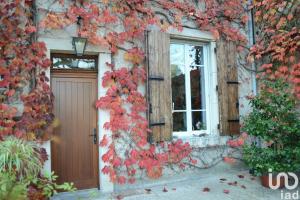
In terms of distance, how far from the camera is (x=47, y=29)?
14.0 ft

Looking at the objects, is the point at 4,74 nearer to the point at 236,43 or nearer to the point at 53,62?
the point at 53,62

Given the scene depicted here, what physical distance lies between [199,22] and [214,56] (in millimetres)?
698

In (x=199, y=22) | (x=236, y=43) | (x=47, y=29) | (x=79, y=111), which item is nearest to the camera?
(x=47, y=29)

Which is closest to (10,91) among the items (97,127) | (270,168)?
(97,127)

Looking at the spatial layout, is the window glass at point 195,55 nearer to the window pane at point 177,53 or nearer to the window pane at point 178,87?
the window pane at point 177,53

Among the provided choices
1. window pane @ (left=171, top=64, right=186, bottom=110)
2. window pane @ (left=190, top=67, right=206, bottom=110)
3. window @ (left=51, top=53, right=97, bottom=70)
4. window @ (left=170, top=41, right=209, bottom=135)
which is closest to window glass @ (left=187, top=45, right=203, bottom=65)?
Answer: window @ (left=170, top=41, right=209, bottom=135)

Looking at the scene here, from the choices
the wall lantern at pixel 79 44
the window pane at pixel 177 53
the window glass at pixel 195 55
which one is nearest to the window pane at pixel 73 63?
the wall lantern at pixel 79 44

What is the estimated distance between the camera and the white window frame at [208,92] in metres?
5.41

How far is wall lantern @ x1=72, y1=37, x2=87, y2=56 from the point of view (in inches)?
171

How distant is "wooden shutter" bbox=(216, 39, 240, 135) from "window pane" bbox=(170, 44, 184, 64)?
679mm

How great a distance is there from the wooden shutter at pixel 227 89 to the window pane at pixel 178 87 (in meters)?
0.68

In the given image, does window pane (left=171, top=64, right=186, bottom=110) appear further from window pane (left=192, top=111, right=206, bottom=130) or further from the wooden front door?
the wooden front door

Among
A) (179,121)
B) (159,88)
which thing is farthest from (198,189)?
(159,88)

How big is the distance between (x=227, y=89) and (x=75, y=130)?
113 inches
